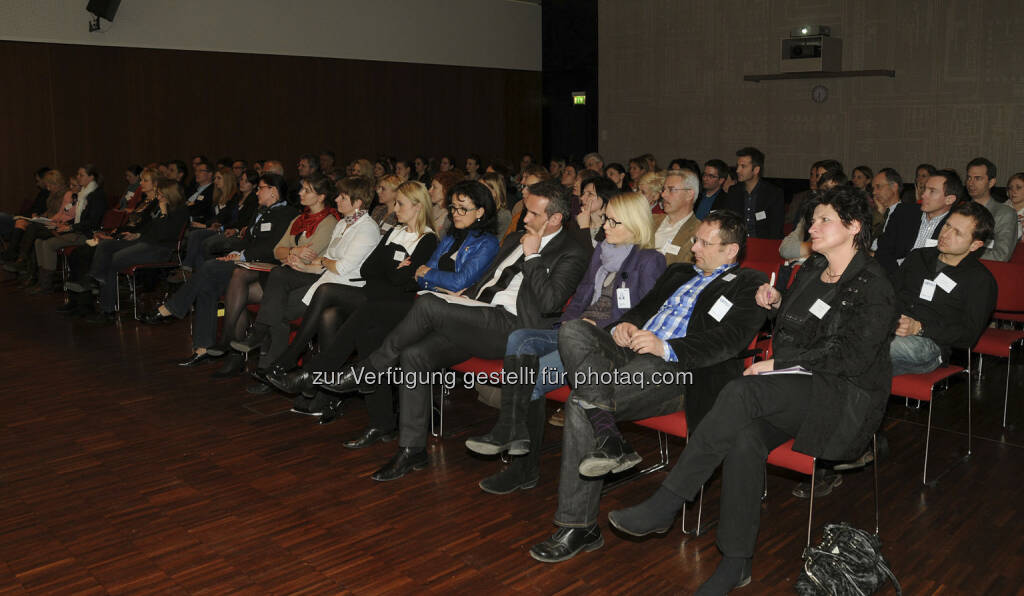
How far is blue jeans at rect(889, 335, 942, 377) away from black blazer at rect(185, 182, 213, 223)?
7024 mm

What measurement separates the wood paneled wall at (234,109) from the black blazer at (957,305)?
11.3 m

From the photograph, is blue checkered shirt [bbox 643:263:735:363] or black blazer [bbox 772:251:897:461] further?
blue checkered shirt [bbox 643:263:735:363]

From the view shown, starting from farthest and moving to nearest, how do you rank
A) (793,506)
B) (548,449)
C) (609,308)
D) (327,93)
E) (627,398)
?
(327,93) → (548,449) → (609,308) → (793,506) → (627,398)

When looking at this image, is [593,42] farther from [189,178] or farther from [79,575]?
Result: [79,575]

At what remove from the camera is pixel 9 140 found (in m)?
11.4

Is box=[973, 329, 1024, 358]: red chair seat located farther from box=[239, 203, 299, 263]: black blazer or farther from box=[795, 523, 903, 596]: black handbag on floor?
box=[239, 203, 299, 263]: black blazer

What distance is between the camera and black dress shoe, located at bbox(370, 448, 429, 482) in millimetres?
3863

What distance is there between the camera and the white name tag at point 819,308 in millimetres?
3055

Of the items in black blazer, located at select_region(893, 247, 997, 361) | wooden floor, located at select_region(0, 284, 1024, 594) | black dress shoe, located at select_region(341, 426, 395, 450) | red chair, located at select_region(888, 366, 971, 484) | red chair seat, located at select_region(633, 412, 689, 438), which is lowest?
wooden floor, located at select_region(0, 284, 1024, 594)

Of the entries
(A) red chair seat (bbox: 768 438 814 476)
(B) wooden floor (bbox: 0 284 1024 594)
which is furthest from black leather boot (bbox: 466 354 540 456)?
(A) red chair seat (bbox: 768 438 814 476)

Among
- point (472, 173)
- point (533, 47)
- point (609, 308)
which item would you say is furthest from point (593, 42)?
point (609, 308)

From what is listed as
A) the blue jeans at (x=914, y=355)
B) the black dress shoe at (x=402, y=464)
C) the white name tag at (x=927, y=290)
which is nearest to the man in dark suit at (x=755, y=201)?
the white name tag at (x=927, y=290)

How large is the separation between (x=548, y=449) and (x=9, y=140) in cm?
1038

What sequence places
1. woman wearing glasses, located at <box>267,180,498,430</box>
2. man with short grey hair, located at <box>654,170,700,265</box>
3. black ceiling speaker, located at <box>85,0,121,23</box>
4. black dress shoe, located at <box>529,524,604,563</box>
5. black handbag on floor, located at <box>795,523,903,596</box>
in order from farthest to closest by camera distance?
black ceiling speaker, located at <box>85,0,121,23</box>
man with short grey hair, located at <box>654,170,700,265</box>
woman wearing glasses, located at <box>267,180,498,430</box>
black dress shoe, located at <box>529,524,604,563</box>
black handbag on floor, located at <box>795,523,903,596</box>
